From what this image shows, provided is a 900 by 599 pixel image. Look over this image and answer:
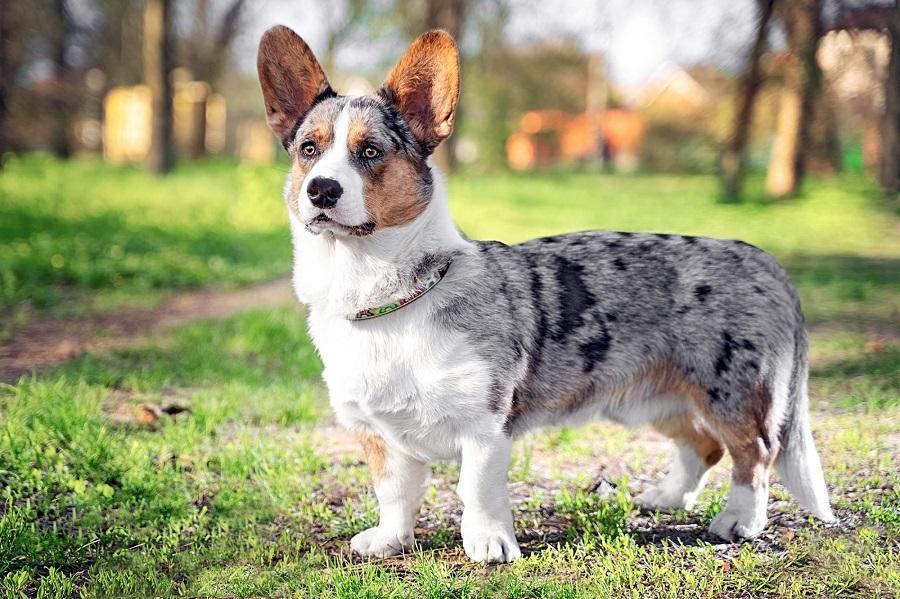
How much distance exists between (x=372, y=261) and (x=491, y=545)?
45.3 inches

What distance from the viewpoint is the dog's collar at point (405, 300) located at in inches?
136

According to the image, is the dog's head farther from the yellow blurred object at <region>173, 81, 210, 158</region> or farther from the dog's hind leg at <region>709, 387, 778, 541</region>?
the yellow blurred object at <region>173, 81, 210, 158</region>

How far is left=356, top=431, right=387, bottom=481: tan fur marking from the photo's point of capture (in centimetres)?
368

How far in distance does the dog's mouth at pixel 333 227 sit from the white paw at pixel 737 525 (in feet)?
5.94

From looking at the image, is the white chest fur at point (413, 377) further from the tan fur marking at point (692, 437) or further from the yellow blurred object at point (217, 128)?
the yellow blurred object at point (217, 128)

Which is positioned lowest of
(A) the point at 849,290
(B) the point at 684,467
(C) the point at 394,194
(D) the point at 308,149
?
(B) the point at 684,467

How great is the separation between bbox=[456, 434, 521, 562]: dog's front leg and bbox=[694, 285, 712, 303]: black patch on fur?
3.20 feet

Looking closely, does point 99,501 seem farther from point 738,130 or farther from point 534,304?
point 738,130

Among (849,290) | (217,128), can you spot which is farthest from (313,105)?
(217,128)

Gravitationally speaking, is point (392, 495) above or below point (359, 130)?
below

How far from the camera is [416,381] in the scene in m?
3.41

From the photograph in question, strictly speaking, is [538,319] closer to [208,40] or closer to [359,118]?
[359,118]

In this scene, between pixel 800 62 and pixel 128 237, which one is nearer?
pixel 800 62

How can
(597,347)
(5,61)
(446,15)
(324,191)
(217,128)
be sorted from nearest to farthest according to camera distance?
(324,191) < (597,347) < (5,61) < (446,15) < (217,128)
